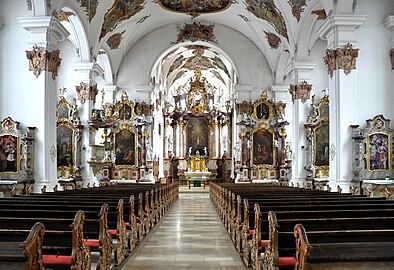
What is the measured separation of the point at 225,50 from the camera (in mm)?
25188

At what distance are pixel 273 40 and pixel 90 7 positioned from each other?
9078 millimetres

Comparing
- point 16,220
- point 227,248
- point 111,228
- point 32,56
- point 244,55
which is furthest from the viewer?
point 244,55

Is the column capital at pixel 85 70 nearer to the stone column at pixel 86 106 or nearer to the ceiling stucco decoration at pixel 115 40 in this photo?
the stone column at pixel 86 106

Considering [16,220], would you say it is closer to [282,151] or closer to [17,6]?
[17,6]

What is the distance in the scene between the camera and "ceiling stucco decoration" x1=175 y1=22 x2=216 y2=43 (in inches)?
980

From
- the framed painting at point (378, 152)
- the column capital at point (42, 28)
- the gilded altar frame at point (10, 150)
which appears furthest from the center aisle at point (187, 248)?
the column capital at point (42, 28)

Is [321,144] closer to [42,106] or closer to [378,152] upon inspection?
[378,152]

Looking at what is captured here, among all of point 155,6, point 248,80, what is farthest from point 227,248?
point 248,80

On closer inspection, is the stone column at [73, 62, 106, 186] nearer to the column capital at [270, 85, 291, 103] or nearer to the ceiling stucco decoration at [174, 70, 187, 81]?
the column capital at [270, 85, 291, 103]

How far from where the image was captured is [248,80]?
82.4 feet

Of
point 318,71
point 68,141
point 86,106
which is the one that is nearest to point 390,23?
point 318,71

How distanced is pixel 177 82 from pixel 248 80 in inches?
602

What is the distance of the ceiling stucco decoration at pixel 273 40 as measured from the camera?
2266 centimetres

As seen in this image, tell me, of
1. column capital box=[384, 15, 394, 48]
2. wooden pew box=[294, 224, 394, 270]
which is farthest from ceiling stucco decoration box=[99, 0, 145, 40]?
wooden pew box=[294, 224, 394, 270]
